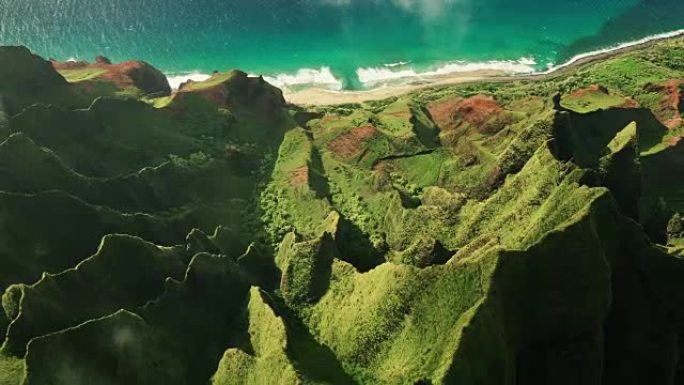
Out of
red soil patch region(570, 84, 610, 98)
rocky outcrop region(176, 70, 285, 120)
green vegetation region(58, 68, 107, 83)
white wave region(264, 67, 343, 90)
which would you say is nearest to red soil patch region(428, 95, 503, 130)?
red soil patch region(570, 84, 610, 98)

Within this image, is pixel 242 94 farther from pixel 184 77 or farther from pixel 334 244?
pixel 184 77

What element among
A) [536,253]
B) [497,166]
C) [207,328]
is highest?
[497,166]

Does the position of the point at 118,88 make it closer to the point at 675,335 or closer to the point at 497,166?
the point at 497,166

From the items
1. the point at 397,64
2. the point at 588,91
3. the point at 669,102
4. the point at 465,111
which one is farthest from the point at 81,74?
the point at 669,102

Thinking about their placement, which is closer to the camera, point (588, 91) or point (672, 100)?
point (588, 91)

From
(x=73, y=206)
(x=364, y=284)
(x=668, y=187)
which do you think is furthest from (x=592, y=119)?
(x=73, y=206)

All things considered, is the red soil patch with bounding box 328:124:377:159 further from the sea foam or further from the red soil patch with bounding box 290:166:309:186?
the sea foam
